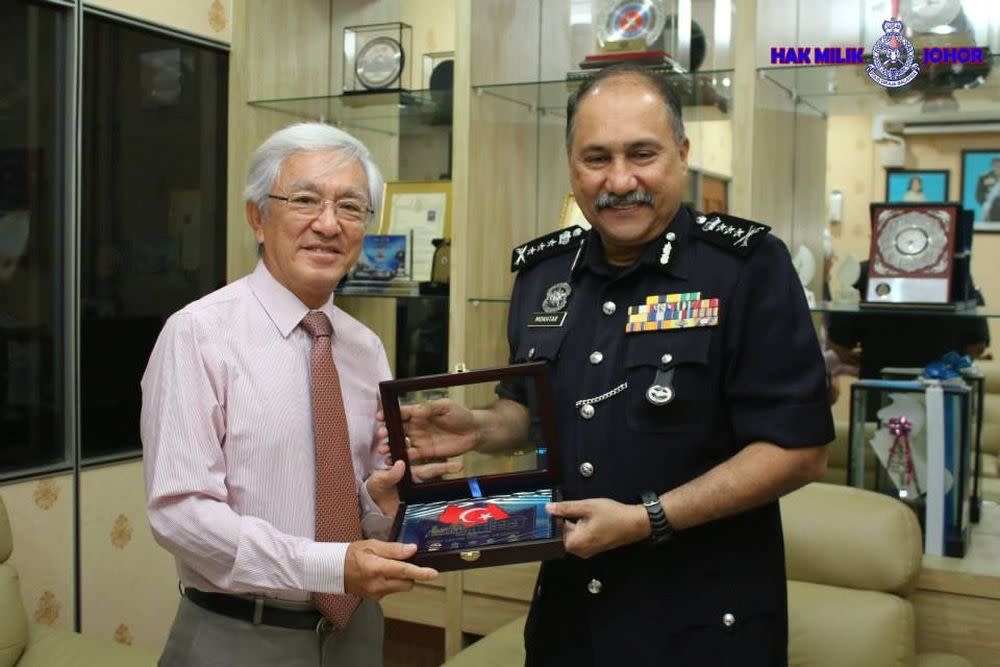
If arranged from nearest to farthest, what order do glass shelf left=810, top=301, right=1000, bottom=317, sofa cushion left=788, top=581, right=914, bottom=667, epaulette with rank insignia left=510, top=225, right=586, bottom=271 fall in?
epaulette with rank insignia left=510, top=225, right=586, bottom=271 < sofa cushion left=788, top=581, right=914, bottom=667 < glass shelf left=810, top=301, right=1000, bottom=317

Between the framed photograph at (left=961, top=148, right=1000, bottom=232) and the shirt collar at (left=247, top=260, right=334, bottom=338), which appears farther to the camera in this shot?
the framed photograph at (left=961, top=148, right=1000, bottom=232)

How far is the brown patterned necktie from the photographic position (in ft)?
5.45

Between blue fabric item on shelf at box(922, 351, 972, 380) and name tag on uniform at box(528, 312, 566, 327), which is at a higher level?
name tag on uniform at box(528, 312, 566, 327)

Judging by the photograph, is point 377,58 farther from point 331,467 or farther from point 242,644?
point 242,644

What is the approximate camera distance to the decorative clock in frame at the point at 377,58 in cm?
326

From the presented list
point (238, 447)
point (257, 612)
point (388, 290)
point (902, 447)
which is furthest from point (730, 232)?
point (388, 290)

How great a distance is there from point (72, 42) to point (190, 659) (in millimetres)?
1899

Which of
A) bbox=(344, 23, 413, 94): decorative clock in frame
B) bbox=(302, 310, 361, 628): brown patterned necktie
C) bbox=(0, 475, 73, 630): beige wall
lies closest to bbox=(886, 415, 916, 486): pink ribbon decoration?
bbox=(302, 310, 361, 628): brown patterned necktie

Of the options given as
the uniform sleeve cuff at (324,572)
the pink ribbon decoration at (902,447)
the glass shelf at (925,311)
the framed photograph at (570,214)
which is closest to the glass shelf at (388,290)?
the framed photograph at (570,214)

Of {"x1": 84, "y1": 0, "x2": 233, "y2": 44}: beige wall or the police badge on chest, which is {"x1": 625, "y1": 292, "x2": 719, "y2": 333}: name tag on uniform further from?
{"x1": 84, "y1": 0, "x2": 233, "y2": 44}: beige wall

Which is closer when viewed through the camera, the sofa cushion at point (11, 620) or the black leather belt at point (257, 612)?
the black leather belt at point (257, 612)

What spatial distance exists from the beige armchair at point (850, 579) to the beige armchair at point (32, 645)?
2.88 feet

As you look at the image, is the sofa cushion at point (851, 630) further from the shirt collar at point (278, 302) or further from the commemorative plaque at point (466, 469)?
the shirt collar at point (278, 302)

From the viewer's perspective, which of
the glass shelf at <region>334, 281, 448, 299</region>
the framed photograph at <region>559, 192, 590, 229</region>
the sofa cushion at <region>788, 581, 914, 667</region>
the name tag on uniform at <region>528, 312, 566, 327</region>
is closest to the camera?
the name tag on uniform at <region>528, 312, 566, 327</region>
